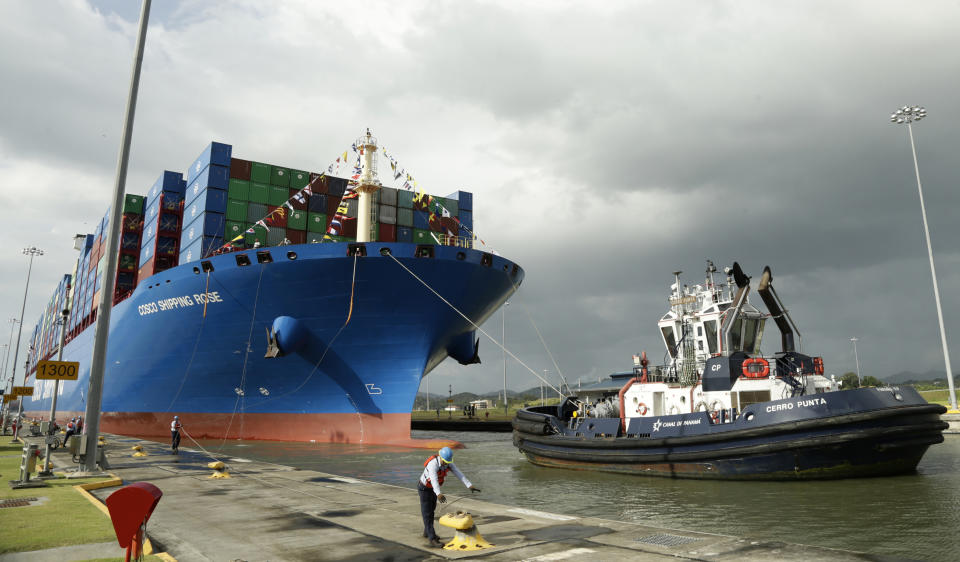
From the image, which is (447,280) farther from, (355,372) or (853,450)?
(853,450)

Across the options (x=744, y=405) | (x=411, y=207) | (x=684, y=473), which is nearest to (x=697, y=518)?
(x=684, y=473)

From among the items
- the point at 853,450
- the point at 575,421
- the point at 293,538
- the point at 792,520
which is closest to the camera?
the point at 293,538

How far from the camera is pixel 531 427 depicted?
66.0 ft

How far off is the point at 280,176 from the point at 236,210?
317cm

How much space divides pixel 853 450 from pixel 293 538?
42.0 feet

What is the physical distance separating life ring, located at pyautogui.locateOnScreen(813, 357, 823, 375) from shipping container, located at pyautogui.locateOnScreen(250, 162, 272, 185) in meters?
25.8

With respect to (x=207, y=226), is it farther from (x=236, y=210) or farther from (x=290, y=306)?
(x=290, y=306)

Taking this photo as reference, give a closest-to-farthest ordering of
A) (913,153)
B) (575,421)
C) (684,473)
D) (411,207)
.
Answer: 1. (684,473)
2. (575,421)
3. (411,207)
4. (913,153)

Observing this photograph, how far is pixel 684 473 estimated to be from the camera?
15133 millimetres

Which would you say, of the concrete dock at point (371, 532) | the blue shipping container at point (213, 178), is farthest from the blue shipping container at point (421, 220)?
the concrete dock at point (371, 532)

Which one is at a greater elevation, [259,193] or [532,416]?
[259,193]

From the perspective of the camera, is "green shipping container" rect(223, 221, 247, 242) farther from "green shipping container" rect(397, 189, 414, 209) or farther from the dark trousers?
the dark trousers

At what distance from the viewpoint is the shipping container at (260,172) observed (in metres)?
28.9

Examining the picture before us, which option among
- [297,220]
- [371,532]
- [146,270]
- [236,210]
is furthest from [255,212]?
[371,532]
